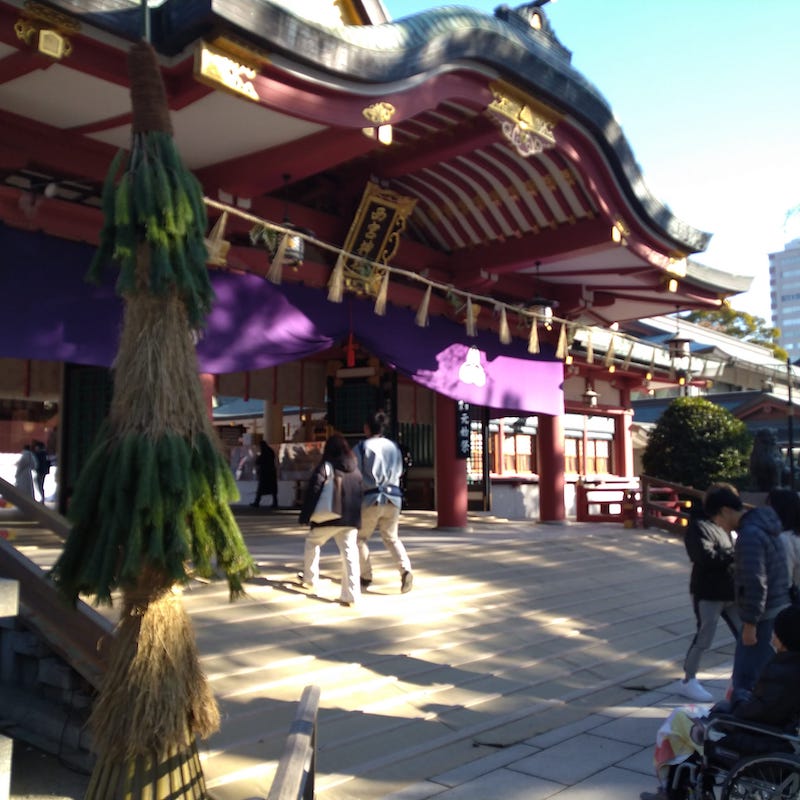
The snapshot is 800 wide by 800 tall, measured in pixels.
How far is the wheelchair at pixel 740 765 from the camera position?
10.5ft

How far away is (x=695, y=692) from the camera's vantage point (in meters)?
5.77

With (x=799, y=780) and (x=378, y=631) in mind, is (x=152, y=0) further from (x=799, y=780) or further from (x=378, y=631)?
(x=799, y=780)

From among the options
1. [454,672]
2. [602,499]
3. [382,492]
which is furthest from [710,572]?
[602,499]

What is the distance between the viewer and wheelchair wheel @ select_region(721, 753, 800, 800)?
3.17m

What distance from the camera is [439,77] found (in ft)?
27.1

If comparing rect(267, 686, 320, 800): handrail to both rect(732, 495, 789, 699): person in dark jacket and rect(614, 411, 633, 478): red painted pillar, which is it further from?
rect(614, 411, 633, 478): red painted pillar

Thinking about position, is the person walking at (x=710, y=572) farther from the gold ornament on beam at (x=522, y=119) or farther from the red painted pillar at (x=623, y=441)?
the red painted pillar at (x=623, y=441)

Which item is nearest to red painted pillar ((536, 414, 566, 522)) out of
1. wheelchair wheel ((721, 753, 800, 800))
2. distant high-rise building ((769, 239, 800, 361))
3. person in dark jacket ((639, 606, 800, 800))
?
person in dark jacket ((639, 606, 800, 800))

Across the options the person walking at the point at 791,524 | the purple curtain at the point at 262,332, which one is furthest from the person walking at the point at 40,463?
the person walking at the point at 791,524

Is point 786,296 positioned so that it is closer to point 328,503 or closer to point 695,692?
point 695,692

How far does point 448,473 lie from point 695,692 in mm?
6541

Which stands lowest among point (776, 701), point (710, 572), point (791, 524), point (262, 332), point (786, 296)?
point (776, 701)

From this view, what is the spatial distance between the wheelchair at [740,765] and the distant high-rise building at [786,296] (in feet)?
434

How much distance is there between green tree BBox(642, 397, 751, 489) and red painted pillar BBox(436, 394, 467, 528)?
14.8 ft
